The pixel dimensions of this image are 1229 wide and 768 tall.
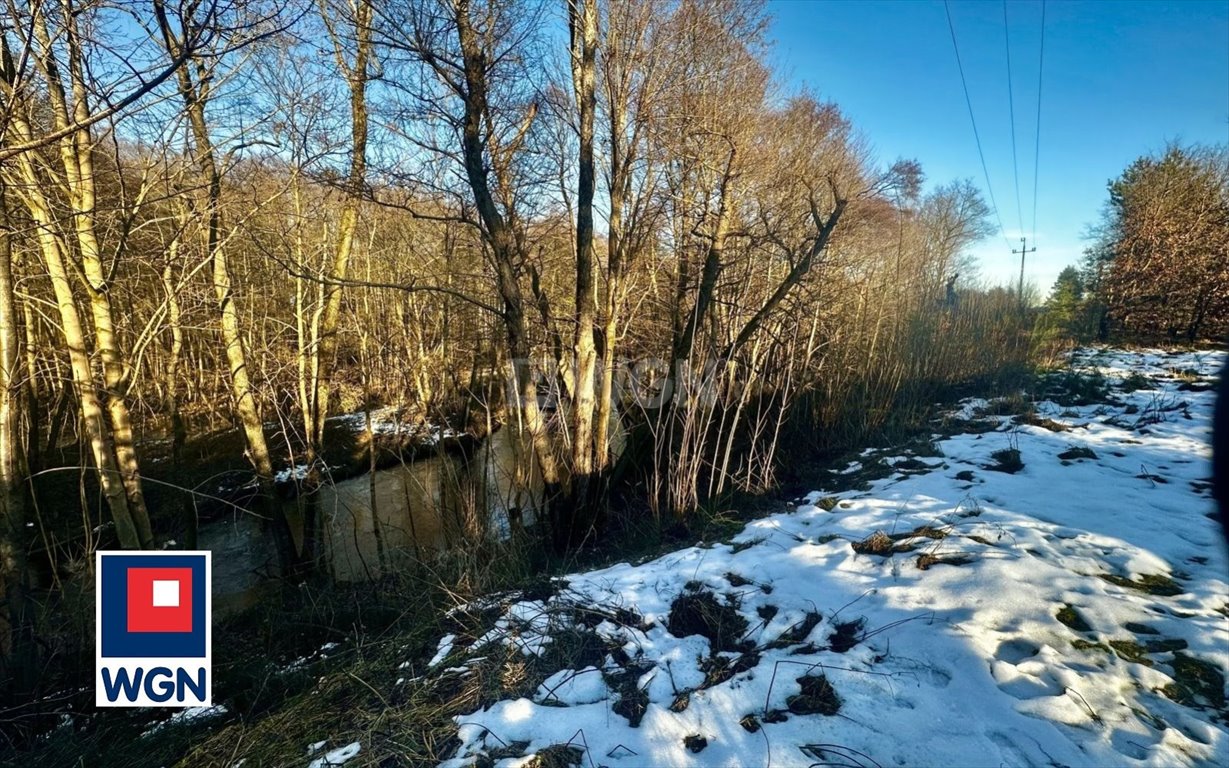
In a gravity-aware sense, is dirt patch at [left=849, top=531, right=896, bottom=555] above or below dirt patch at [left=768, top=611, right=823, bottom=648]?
above

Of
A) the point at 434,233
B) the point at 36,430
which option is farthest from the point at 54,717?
the point at 434,233

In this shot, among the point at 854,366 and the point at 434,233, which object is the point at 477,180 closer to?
the point at 434,233

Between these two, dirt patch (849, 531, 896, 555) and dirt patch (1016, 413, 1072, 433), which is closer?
dirt patch (849, 531, 896, 555)

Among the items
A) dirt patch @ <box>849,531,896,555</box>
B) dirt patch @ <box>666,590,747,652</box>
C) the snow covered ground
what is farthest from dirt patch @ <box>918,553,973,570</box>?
dirt patch @ <box>666,590,747,652</box>

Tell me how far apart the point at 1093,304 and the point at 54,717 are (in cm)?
2346

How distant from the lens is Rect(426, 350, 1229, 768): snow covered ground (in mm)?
1879

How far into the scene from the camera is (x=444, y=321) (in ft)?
23.3

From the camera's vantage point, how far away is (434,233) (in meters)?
7.30

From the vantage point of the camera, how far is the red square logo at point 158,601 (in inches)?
104

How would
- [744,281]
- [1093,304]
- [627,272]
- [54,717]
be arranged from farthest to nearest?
[1093,304] → [744,281] → [627,272] → [54,717]

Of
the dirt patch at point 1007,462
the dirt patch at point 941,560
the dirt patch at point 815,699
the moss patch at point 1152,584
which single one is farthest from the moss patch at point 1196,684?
the dirt patch at point 1007,462

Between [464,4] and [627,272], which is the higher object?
[464,4]

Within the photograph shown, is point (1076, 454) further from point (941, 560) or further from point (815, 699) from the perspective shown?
point (815, 699)

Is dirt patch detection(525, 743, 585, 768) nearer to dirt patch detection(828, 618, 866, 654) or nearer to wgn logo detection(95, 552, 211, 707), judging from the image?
dirt patch detection(828, 618, 866, 654)
